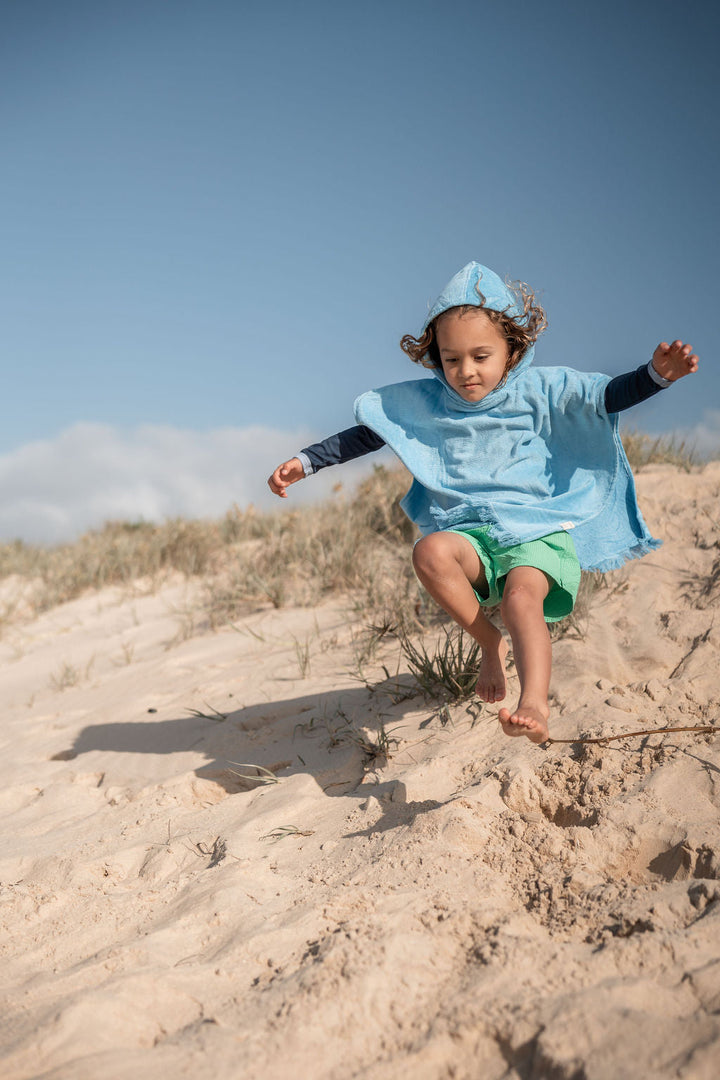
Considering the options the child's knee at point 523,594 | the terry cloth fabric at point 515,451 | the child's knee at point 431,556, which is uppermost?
the terry cloth fabric at point 515,451

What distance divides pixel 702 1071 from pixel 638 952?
0.31m

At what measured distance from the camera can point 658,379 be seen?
2439 millimetres

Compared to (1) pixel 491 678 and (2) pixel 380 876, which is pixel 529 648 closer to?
(1) pixel 491 678

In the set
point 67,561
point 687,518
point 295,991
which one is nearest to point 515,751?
point 295,991

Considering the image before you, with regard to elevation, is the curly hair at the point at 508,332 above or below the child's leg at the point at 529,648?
above

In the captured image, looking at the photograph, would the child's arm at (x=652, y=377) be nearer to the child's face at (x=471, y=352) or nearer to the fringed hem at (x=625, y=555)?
the child's face at (x=471, y=352)

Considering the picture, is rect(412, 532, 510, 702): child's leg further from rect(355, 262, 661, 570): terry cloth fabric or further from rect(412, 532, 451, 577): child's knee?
rect(355, 262, 661, 570): terry cloth fabric

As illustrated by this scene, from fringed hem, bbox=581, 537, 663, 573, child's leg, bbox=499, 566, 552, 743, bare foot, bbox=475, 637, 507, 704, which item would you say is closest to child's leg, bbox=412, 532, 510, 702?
bare foot, bbox=475, 637, 507, 704

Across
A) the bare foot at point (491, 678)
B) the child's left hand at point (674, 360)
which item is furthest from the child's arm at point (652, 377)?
the bare foot at point (491, 678)

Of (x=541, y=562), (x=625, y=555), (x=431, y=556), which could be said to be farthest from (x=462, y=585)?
(x=625, y=555)

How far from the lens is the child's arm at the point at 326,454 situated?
2858mm

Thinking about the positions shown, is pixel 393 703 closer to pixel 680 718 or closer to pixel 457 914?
pixel 680 718

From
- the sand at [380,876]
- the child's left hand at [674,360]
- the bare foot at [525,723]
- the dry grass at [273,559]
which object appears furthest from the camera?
the dry grass at [273,559]

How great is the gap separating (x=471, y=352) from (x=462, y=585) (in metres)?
0.79
